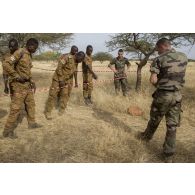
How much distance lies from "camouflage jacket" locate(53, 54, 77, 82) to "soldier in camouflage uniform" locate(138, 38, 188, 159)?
3326 millimetres

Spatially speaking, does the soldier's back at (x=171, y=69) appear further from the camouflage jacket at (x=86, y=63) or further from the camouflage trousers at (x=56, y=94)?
the camouflage jacket at (x=86, y=63)

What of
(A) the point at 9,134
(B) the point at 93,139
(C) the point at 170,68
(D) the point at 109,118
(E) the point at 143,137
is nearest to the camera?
(C) the point at 170,68

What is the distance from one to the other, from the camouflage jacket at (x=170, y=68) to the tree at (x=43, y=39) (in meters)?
11.8

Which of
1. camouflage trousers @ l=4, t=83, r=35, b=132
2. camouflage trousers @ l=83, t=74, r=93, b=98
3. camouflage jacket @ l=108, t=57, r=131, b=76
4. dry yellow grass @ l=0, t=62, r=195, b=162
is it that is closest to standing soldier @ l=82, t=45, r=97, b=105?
camouflage trousers @ l=83, t=74, r=93, b=98

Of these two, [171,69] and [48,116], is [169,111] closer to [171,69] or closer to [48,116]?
[171,69]

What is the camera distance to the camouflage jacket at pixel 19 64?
680 centimetres

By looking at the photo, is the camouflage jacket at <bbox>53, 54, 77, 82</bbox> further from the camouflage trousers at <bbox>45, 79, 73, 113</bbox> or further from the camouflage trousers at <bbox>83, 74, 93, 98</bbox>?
the camouflage trousers at <bbox>83, 74, 93, 98</bbox>

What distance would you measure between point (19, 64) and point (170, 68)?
2974 millimetres

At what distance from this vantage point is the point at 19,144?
6723mm

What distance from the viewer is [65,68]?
9.02 m

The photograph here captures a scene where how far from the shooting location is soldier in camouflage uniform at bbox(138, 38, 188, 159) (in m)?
5.90

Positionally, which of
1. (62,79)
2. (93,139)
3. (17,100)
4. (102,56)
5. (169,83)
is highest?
(169,83)

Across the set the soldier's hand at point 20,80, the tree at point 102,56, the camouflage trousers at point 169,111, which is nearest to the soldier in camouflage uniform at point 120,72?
the soldier's hand at point 20,80

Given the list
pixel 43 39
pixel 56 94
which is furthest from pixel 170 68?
pixel 43 39
